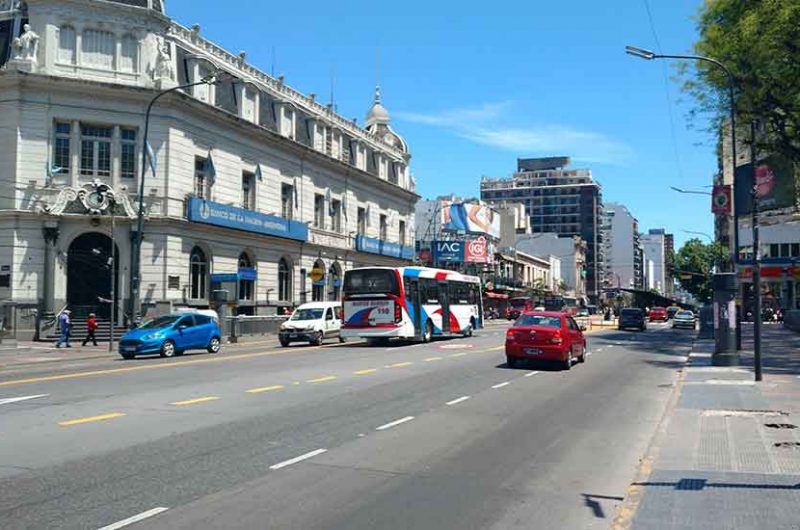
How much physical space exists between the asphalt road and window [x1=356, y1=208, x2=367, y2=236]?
4351 centimetres

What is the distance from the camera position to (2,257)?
35281mm

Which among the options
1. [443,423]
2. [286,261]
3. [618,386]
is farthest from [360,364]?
[286,261]

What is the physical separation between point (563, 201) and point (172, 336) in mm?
149759


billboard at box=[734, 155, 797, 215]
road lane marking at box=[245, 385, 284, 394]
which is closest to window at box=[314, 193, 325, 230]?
billboard at box=[734, 155, 797, 215]

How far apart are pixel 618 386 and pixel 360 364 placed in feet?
24.8

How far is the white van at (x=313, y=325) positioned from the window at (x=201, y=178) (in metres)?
10.8

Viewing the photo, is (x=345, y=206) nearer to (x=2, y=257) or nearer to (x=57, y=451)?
(x=2, y=257)

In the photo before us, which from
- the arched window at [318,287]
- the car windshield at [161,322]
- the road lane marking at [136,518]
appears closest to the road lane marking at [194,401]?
the road lane marking at [136,518]

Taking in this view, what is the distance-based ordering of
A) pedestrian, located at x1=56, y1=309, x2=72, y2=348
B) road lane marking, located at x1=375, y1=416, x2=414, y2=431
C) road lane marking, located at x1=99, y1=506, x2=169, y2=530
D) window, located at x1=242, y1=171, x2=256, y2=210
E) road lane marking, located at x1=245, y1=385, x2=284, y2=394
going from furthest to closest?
window, located at x1=242, y1=171, x2=256, y2=210, pedestrian, located at x1=56, y1=309, x2=72, y2=348, road lane marking, located at x1=245, y1=385, x2=284, y2=394, road lane marking, located at x1=375, y1=416, x2=414, y2=431, road lane marking, located at x1=99, y1=506, x2=169, y2=530

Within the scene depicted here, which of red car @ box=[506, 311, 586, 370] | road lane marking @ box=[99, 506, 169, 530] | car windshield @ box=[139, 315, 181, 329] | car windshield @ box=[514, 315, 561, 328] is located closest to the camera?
road lane marking @ box=[99, 506, 169, 530]

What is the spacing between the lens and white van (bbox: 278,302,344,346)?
109 ft

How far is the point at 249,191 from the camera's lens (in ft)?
154

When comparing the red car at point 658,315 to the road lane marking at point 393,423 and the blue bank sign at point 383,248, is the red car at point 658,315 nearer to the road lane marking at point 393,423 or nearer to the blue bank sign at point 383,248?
the blue bank sign at point 383,248

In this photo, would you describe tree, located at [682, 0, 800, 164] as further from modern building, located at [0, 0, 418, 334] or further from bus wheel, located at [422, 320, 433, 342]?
modern building, located at [0, 0, 418, 334]
